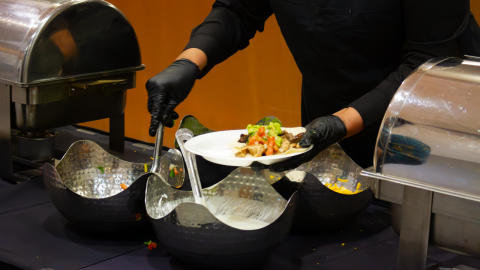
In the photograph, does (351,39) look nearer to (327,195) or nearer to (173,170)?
(327,195)

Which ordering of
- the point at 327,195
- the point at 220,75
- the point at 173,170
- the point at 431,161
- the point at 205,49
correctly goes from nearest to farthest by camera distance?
the point at 431,161, the point at 327,195, the point at 173,170, the point at 205,49, the point at 220,75

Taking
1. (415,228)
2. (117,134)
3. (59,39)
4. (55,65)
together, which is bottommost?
(117,134)

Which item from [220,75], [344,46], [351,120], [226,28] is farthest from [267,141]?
[220,75]

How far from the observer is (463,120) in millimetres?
901

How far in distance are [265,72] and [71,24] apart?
1.31m

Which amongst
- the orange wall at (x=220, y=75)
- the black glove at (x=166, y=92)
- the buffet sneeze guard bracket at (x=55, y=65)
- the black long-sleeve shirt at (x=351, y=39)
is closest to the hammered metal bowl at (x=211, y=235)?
the black glove at (x=166, y=92)

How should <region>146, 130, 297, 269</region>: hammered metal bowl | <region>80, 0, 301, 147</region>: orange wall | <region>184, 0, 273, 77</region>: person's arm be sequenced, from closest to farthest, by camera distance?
<region>146, 130, 297, 269</region>: hammered metal bowl, <region>184, 0, 273, 77</region>: person's arm, <region>80, 0, 301, 147</region>: orange wall

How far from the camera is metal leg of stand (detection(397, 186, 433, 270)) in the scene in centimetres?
93

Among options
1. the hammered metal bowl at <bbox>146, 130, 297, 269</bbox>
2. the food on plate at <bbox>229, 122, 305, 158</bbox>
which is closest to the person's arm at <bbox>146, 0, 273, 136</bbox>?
the food on plate at <bbox>229, 122, 305, 158</bbox>

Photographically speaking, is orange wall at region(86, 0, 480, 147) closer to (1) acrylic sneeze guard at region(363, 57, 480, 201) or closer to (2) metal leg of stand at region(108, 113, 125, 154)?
(2) metal leg of stand at region(108, 113, 125, 154)

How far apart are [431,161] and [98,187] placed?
981 millimetres

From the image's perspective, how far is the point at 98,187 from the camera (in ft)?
4.75

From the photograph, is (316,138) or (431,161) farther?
(316,138)

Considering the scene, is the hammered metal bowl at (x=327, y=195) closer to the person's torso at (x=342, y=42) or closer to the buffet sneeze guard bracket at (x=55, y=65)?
the person's torso at (x=342, y=42)
